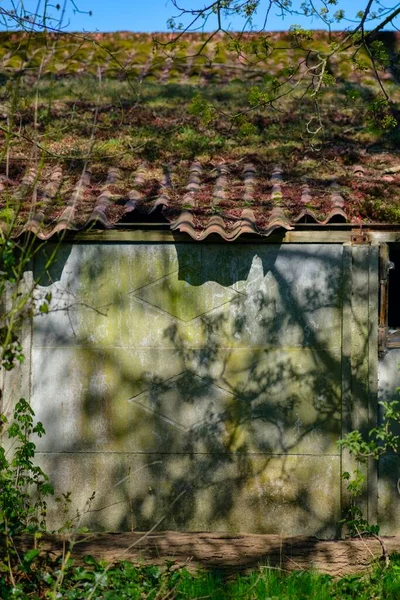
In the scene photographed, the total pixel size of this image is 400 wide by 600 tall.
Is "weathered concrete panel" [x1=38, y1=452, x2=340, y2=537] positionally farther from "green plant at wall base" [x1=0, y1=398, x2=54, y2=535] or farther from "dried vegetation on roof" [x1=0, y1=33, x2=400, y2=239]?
"dried vegetation on roof" [x1=0, y1=33, x2=400, y2=239]

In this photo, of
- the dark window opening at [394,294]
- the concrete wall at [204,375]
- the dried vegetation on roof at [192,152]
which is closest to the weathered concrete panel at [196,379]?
the concrete wall at [204,375]

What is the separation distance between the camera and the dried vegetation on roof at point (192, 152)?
7750mm

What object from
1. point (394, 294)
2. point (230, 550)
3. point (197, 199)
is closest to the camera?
point (230, 550)

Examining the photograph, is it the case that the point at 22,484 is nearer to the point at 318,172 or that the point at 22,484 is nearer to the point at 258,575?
the point at 258,575

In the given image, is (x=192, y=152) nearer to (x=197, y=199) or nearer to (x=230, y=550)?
(x=197, y=199)

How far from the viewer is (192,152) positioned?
976 centimetres

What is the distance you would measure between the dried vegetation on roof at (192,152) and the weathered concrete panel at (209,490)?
210cm

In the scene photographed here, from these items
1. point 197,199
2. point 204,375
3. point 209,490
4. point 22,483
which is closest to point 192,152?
point 197,199

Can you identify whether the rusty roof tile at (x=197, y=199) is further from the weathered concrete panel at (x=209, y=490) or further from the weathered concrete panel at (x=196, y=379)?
the weathered concrete panel at (x=209, y=490)

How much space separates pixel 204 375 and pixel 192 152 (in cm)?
291

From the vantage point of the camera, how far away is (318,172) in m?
9.18

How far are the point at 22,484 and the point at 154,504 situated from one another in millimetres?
1280

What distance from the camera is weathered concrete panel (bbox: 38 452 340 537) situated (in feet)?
26.1

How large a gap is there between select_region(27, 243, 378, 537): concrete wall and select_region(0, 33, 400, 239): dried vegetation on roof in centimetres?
38
